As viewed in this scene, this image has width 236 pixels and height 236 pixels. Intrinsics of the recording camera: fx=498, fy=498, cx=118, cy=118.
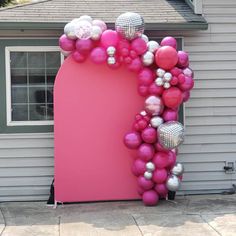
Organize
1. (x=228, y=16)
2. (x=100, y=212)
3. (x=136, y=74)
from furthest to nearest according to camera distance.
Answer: (x=228, y=16), (x=136, y=74), (x=100, y=212)

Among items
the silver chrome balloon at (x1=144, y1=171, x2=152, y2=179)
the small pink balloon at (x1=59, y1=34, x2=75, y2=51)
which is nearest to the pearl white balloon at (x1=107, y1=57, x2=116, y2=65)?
the small pink balloon at (x1=59, y1=34, x2=75, y2=51)

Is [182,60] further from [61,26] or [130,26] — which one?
[61,26]

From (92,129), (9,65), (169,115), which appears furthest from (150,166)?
(9,65)

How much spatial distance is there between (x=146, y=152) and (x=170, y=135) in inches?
17.4

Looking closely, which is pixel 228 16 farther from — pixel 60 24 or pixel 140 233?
pixel 140 233

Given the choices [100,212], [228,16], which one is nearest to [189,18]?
[228,16]

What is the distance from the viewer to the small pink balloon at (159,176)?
7027mm

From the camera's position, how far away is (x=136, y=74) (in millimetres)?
7340

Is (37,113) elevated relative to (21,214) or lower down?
elevated

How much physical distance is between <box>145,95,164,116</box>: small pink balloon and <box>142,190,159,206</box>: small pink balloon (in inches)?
44.5

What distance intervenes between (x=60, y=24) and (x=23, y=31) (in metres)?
0.61

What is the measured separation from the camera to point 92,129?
7.38 metres

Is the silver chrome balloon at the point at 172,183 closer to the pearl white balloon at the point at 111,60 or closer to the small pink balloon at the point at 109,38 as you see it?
the pearl white balloon at the point at 111,60

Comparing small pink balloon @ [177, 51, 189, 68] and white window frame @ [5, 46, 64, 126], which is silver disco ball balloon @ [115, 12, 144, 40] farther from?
white window frame @ [5, 46, 64, 126]
